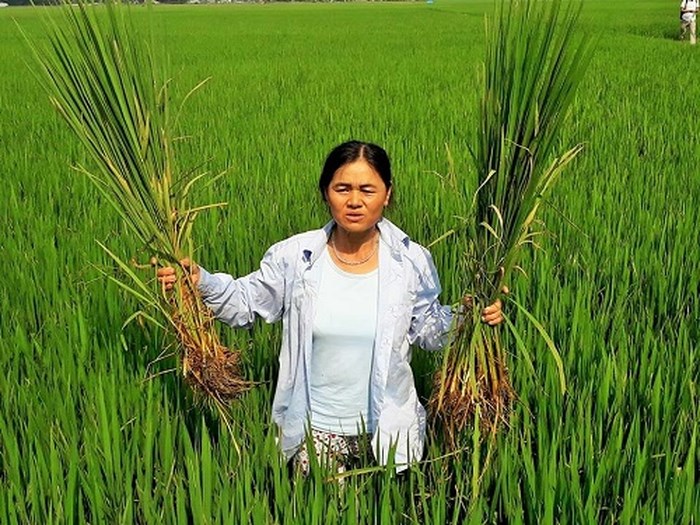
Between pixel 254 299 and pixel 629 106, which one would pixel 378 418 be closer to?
pixel 254 299

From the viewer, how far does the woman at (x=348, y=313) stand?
1562mm

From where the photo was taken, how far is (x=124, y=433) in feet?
5.62

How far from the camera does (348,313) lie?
161 cm

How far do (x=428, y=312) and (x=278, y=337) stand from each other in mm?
693

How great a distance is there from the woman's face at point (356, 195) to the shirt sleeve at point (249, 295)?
194 mm

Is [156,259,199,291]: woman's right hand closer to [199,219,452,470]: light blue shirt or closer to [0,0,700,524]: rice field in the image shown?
[199,219,452,470]: light blue shirt

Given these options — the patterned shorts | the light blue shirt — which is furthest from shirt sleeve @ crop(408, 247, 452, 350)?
the patterned shorts

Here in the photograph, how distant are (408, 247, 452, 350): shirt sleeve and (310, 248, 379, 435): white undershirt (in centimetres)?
10

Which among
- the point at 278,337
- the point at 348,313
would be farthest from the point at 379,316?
the point at 278,337

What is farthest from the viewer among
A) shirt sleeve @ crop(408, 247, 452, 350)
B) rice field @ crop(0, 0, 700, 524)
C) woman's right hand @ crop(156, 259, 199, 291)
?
shirt sleeve @ crop(408, 247, 452, 350)

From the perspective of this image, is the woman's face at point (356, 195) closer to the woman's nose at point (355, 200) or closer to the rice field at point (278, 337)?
the woman's nose at point (355, 200)

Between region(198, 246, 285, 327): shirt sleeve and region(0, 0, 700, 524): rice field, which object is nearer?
region(0, 0, 700, 524): rice field

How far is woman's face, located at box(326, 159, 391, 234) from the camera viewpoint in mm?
1535

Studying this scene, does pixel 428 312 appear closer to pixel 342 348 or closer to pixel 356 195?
pixel 342 348
